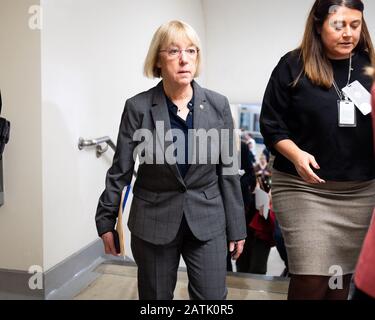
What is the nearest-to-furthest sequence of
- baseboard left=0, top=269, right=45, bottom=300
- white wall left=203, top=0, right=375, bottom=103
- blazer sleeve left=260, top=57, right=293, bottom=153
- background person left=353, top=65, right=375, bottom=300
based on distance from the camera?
1. background person left=353, top=65, right=375, bottom=300
2. blazer sleeve left=260, top=57, right=293, bottom=153
3. baseboard left=0, top=269, right=45, bottom=300
4. white wall left=203, top=0, right=375, bottom=103

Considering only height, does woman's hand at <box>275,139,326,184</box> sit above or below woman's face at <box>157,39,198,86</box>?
below

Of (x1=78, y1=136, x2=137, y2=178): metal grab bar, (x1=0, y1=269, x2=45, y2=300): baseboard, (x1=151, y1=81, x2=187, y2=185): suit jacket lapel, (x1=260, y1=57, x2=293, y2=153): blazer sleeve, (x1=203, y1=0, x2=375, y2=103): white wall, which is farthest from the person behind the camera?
(x1=203, y1=0, x2=375, y2=103): white wall

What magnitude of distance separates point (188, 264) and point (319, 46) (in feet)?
3.40

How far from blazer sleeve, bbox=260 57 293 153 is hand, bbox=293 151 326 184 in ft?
0.39

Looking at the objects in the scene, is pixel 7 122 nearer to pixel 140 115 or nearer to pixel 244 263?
pixel 140 115

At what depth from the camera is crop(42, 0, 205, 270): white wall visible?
8.30 ft

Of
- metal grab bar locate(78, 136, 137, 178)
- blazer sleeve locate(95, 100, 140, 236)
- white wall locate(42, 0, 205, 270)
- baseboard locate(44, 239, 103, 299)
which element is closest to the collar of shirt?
blazer sleeve locate(95, 100, 140, 236)

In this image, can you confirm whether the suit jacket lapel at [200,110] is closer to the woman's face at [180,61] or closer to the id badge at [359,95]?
the woman's face at [180,61]

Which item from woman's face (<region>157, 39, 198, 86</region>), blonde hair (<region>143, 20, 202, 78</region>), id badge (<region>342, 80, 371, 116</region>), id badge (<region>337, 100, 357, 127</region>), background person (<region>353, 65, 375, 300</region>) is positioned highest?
blonde hair (<region>143, 20, 202, 78</region>)

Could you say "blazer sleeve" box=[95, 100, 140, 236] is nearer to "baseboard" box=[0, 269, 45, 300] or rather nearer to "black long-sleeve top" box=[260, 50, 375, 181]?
"black long-sleeve top" box=[260, 50, 375, 181]

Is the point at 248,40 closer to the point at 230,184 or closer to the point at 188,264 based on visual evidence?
the point at 230,184

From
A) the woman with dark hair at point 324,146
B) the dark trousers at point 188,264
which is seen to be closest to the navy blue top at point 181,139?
the dark trousers at point 188,264
